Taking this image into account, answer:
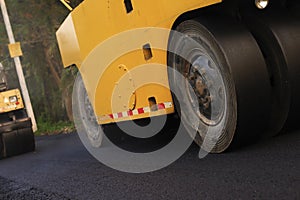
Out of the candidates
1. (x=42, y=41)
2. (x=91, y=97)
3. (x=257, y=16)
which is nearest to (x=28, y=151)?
(x=91, y=97)

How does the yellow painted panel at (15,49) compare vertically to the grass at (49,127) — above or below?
above

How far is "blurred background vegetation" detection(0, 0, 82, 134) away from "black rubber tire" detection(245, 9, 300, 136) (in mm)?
13395

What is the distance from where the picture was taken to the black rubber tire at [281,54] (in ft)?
12.0

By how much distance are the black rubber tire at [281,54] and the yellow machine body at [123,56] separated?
572 millimetres

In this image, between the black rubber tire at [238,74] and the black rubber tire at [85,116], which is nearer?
the black rubber tire at [238,74]

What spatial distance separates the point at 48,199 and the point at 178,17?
184cm

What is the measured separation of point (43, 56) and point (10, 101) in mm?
9937

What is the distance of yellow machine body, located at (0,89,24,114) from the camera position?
344 inches

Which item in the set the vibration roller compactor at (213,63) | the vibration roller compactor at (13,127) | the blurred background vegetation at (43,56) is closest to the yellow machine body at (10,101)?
the vibration roller compactor at (13,127)

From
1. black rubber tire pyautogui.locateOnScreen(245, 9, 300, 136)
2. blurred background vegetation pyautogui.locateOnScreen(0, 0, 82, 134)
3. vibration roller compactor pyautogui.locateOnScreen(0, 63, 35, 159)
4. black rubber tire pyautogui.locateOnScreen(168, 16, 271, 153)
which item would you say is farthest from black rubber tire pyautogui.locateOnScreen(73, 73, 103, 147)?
blurred background vegetation pyautogui.locateOnScreen(0, 0, 82, 134)

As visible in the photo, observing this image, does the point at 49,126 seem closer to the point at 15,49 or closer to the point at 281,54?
the point at 15,49

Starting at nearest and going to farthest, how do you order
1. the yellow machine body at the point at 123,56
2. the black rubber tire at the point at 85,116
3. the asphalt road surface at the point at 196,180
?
the asphalt road surface at the point at 196,180 → the yellow machine body at the point at 123,56 → the black rubber tire at the point at 85,116

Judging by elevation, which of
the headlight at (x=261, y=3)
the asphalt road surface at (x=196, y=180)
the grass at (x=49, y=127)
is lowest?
the asphalt road surface at (x=196, y=180)

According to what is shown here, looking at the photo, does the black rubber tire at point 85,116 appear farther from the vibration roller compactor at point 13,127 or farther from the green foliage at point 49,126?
the green foliage at point 49,126
